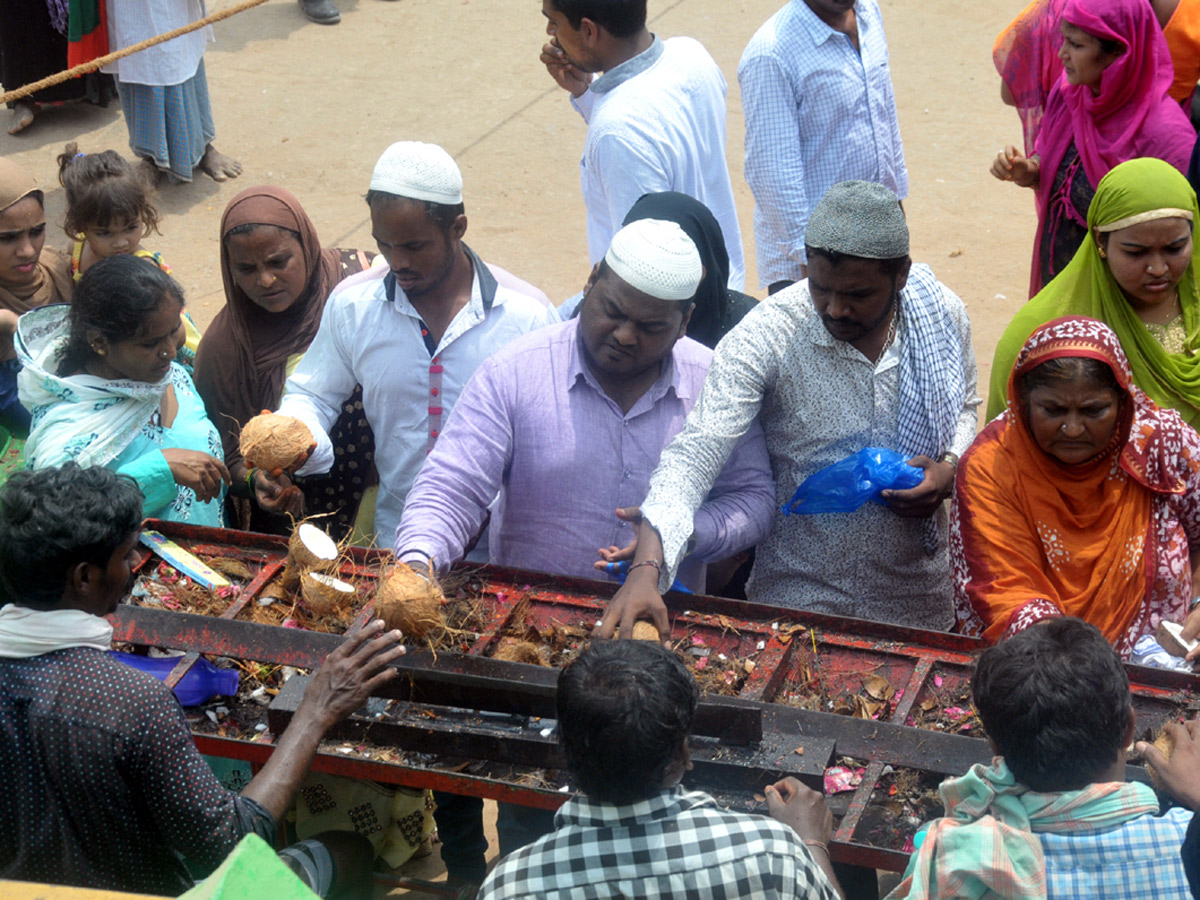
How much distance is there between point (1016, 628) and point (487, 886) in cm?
144

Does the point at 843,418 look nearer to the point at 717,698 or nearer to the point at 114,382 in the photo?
the point at 717,698

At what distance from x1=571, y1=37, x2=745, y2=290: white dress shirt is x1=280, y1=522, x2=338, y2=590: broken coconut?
5.12 feet

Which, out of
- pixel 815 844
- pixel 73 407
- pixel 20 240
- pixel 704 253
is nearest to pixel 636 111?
pixel 704 253

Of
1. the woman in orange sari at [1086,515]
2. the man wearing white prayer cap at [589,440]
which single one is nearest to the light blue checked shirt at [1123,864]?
the woman in orange sari at [1086,515]

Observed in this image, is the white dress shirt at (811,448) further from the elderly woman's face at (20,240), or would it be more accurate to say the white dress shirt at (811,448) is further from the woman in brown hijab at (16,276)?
the elderly woman's face at (20,240)

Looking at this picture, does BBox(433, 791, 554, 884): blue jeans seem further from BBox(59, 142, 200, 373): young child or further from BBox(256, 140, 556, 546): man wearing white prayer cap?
BBox(59, 142, 200, 373): young child

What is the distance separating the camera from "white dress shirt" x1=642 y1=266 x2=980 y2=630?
292cm

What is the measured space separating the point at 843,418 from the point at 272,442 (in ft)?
4.84

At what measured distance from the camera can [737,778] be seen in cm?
243

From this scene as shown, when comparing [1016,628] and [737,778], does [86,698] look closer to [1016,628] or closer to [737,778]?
[737,778]

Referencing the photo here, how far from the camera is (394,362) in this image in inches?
137

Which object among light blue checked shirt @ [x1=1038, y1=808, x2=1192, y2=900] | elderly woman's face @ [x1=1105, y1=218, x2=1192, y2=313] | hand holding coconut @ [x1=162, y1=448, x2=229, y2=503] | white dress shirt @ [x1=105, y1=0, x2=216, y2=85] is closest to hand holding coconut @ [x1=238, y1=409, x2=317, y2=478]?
hand holding coconut @ [x1=162, y1=448, x2=229, y2=503]

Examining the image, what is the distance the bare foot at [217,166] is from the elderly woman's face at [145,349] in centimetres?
484

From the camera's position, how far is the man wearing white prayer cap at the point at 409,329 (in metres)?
3.39
